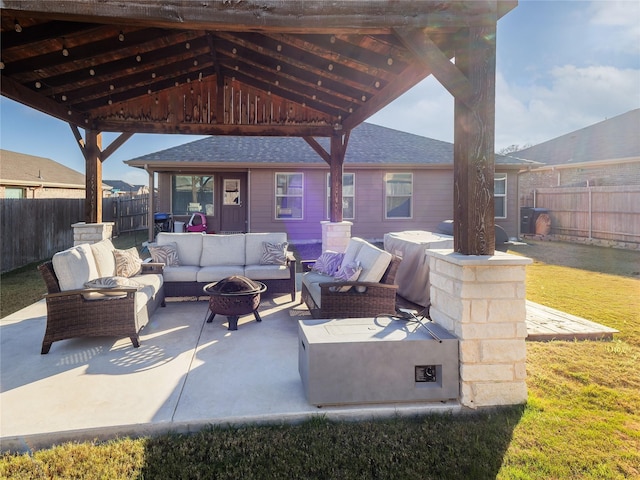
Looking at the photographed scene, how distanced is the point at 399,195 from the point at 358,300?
30.0ft

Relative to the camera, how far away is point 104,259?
4676 mm

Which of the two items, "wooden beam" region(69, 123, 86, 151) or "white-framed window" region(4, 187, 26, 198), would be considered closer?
"wooden beam" region(69, 123, 86, 151)

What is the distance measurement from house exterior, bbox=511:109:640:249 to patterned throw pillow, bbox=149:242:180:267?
458 inches

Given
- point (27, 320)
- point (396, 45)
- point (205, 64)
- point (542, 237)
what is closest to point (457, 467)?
point (396, 45)

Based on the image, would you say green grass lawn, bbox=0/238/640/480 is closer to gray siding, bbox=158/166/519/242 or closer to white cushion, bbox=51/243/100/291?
white cushion, bbox=51/243/100/291

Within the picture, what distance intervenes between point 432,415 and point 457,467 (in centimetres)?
55

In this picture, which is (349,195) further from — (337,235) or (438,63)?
(438,63)

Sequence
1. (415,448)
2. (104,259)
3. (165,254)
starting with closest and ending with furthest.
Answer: (415,448), (104,259), (165,254)

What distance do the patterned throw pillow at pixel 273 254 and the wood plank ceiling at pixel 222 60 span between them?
7.44 ft

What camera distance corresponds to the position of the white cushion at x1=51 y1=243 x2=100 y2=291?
391 cm

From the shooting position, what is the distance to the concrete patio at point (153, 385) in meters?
2.49

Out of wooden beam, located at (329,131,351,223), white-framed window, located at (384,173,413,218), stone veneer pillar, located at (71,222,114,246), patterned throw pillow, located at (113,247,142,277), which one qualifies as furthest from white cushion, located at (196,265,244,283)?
white-framed window, located at (384,173,413,218)

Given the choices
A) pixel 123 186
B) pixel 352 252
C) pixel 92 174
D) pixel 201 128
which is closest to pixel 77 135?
pixel 92 174

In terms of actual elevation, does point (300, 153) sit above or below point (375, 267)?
above
